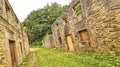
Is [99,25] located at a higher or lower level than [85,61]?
higher

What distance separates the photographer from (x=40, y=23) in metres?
43.8

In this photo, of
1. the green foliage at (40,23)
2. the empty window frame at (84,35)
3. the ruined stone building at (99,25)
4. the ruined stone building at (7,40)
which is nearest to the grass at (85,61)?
the ruined stone building at (99,25)

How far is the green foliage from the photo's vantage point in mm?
42497

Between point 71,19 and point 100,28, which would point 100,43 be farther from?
point 71,19

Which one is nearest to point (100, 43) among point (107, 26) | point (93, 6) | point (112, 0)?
point (107, 26)

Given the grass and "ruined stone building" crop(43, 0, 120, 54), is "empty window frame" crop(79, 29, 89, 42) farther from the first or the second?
the grass

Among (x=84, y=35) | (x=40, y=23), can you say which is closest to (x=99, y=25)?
(x=84, y=35)

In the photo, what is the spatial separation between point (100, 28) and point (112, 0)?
1971mm

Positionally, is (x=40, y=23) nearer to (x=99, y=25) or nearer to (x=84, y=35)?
(x=84, y=35)

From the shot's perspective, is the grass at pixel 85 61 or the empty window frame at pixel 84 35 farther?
the empty window frame at pixel 84 35

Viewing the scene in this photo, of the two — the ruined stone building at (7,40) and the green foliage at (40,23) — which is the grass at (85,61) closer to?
the ruined stone building at (7,40)

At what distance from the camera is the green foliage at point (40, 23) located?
42497 mm

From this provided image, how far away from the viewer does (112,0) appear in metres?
6.60

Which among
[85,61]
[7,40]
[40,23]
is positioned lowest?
[85,61]
